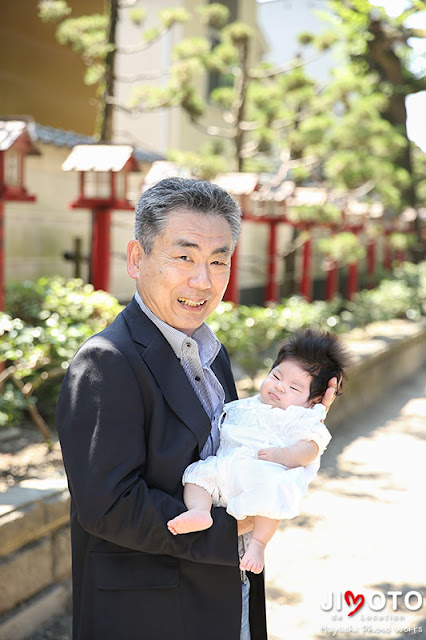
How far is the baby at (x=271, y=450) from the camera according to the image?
172cm

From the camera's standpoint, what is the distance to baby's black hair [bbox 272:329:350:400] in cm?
215

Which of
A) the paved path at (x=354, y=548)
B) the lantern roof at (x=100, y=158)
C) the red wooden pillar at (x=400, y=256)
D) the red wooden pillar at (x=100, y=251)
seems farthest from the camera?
the red wooden pillar at (x=400, y=256)

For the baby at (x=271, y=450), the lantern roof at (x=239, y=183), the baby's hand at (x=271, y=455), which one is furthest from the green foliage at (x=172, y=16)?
the baby's hand at (x=271, y=455)

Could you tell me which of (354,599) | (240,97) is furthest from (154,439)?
(240,97)

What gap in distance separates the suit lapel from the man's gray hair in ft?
0.67

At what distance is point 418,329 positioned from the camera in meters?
11.5

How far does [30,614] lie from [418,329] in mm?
9331

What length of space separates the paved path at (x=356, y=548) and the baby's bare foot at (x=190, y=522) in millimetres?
2273

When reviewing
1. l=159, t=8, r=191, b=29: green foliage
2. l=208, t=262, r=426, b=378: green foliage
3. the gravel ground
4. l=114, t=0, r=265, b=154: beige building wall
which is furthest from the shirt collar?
l=114, t=0, r=265, b=154: beige building wall

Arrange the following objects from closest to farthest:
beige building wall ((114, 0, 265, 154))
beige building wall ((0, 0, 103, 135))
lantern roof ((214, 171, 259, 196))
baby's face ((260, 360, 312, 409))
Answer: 1. baby's face ((260, 360, 312, 409))
2. lantern roof ((214, 171, 259, 196))
3. beige building wall ((0, 0, 103, 135))
4. beige building wall ((114, 0, 265, 154))

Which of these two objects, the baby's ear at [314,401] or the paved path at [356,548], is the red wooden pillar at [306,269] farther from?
the baby's ear at [314,401]

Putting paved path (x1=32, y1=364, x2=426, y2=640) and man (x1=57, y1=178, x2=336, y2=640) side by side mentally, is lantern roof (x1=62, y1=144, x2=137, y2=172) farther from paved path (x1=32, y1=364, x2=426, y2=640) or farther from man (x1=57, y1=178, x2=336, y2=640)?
man (x1=57, y1=178, x2=336, y2=640)

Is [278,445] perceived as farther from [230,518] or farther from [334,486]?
[334,486]

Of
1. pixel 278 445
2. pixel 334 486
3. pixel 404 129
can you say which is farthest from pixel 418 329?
pixel 278 445
